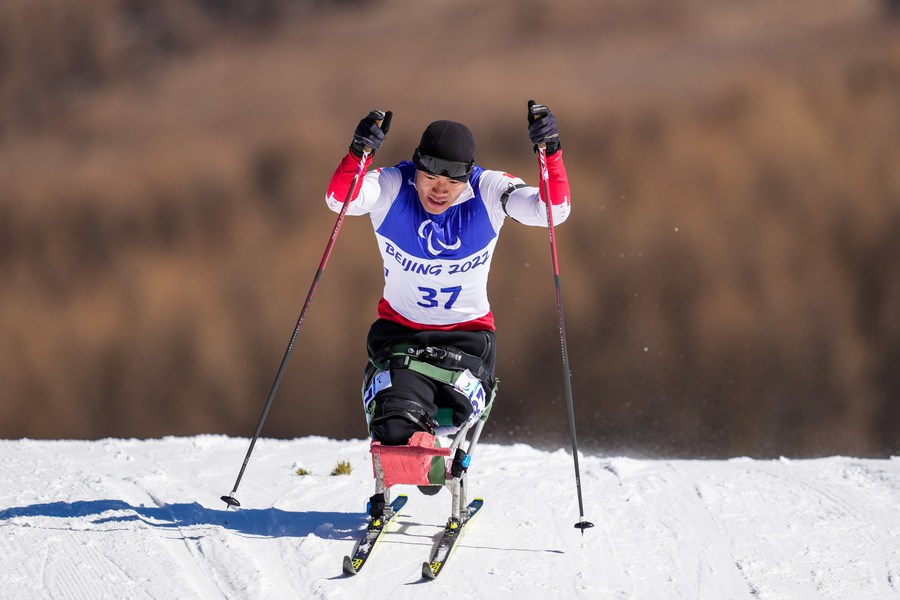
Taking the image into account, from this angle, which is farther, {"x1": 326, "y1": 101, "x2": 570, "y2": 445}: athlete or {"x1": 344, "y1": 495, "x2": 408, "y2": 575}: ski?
{"x1": 326, "y1": 101, "x2": 570, "y2": 445}: athlete

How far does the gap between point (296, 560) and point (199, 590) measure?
0.59 metres

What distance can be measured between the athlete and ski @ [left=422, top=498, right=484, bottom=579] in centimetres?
55

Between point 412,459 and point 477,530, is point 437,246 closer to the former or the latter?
point 412,459

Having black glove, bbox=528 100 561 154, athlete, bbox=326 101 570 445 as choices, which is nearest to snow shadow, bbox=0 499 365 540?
athlete, bbox=326 101 570 445

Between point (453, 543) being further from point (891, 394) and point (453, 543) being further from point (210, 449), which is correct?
point (891, 394)

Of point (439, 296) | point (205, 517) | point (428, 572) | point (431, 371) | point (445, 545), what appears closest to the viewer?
point (428, 572)

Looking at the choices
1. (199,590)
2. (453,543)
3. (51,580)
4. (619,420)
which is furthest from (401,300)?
(619,420)

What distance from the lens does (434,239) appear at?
5355 millimetres

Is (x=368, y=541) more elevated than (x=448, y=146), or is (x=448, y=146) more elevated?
(x=448, y=146)

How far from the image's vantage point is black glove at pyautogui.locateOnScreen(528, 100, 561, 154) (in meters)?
5.36

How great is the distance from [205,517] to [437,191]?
2.47 meters

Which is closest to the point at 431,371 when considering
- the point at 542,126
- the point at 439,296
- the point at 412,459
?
the point at 439,296

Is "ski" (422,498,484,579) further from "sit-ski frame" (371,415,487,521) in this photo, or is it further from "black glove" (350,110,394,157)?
"black glove" (350,110,394,157)

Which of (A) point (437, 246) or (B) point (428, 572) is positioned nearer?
(B) point (428, 572)
